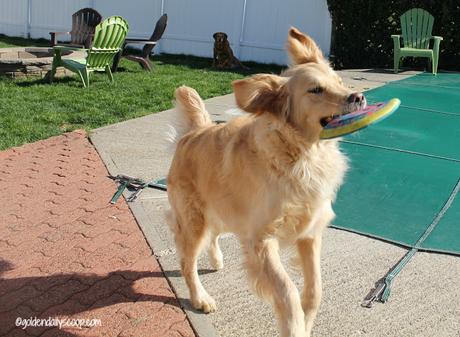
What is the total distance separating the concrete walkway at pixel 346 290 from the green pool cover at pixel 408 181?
0.33 m

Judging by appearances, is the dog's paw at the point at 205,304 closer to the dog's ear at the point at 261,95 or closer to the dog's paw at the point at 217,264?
the dog's paw at the point at 217,264

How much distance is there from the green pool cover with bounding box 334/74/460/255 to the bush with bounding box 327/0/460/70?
6454mm

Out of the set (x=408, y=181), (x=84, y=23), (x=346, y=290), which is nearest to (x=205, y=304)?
(x=346, y=290)

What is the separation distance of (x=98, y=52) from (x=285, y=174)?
9672 mm

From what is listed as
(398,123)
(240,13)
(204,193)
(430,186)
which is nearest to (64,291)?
(204,193)

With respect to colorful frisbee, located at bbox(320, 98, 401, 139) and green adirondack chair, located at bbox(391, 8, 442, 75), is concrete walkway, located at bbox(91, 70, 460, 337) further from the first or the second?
green adirondack chair, located at bbox(391, 8, 442, 75)

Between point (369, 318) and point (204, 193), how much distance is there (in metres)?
1.35

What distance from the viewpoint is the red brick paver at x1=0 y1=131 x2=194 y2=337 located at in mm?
3428

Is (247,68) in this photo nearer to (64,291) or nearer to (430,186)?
(430,186)

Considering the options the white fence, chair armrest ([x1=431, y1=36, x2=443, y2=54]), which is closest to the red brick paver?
chair armrest ([x1=431, y1=36, x2=443, y2=54])

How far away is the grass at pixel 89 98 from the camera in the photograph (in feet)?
27.3

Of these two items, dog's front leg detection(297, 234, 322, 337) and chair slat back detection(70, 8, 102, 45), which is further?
chair slat back detection(70, 8, 102, 45)

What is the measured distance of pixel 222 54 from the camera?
15.7 meters

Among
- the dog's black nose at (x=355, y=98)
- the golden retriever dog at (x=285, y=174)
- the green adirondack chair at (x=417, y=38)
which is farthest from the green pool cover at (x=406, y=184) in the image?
the green adirondack chair at (x=417, y=38)
